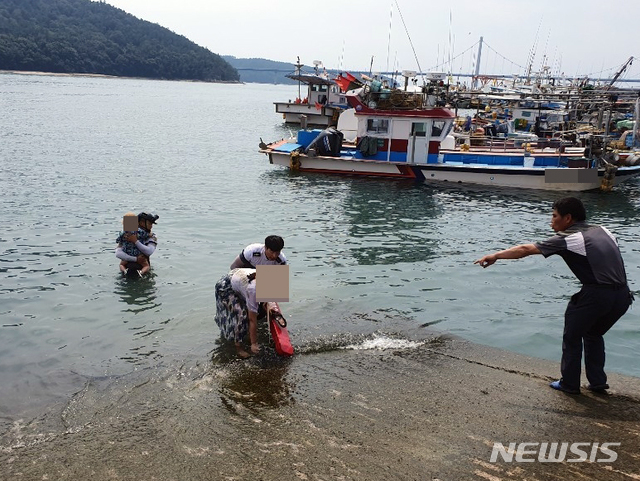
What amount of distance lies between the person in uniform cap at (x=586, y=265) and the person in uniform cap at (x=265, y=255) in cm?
233

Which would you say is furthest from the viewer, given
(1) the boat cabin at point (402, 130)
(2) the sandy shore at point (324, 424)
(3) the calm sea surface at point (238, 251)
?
(1) the boat cabin at point (402, 130)

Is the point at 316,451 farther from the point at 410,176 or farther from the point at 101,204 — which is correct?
the point at 410,176

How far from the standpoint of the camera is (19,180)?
21250 mm

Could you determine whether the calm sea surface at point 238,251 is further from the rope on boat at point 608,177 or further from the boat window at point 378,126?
the boat window at point 378,126

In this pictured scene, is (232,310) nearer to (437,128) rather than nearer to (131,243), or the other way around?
(131,243)

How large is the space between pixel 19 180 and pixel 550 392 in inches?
801

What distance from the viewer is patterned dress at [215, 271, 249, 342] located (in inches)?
285

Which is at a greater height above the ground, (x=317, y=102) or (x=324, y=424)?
(x=317, y=102)

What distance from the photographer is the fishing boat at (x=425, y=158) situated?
912 inches

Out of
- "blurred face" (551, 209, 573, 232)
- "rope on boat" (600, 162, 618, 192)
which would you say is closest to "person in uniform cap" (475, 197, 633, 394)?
"blurred face" (551, 209, 573, 232)

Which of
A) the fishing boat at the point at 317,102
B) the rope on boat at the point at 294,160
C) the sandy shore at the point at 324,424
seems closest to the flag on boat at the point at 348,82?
the rope on boat at the point at 294,160

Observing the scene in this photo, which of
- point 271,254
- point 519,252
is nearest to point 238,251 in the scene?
point 271,254

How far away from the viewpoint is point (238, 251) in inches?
529

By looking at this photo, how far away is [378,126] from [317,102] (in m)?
30.4
